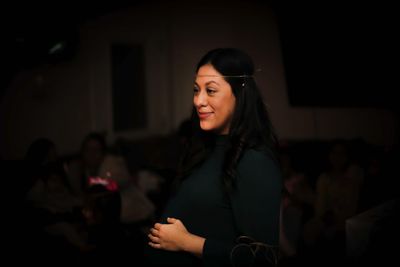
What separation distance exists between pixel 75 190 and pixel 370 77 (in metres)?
2.86

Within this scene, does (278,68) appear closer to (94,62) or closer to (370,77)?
(370,77)

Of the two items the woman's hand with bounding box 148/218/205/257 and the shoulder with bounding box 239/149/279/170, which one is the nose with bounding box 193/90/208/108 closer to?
the shoulder with bounding box 239/149/279/170

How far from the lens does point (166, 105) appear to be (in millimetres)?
6121

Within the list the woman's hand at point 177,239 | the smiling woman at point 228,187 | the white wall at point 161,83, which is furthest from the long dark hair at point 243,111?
the white wall at point 161,83

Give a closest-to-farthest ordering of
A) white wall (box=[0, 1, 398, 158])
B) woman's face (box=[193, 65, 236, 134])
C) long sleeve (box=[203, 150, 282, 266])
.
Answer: long sleeve (box=[203, 150, 282, 266]) < woman's face (box=[193, 65, 236, 134]) < white wall (box=[0, 1, 398, 158])

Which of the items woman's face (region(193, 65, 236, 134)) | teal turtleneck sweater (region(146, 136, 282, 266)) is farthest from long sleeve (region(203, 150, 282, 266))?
woman's face (region(193, 65, 236, 134))

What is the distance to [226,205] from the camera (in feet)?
4.27

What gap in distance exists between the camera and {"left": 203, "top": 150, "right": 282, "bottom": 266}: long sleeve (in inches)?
48.3

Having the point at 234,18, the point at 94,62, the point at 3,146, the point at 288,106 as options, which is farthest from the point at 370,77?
the point at 3,146

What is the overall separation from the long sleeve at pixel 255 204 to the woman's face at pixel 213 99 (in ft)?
0.53

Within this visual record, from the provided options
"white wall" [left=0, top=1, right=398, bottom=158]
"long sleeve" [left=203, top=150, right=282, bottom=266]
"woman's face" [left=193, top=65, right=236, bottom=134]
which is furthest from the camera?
"white wall" [left=0, top=1, right=398, bottom=158]

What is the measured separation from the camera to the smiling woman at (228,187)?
1239 millimetres

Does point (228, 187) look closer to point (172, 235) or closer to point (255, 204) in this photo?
point (255, 204)

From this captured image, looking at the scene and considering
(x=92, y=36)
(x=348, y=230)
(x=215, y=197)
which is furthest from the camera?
(x=92, y=36)
